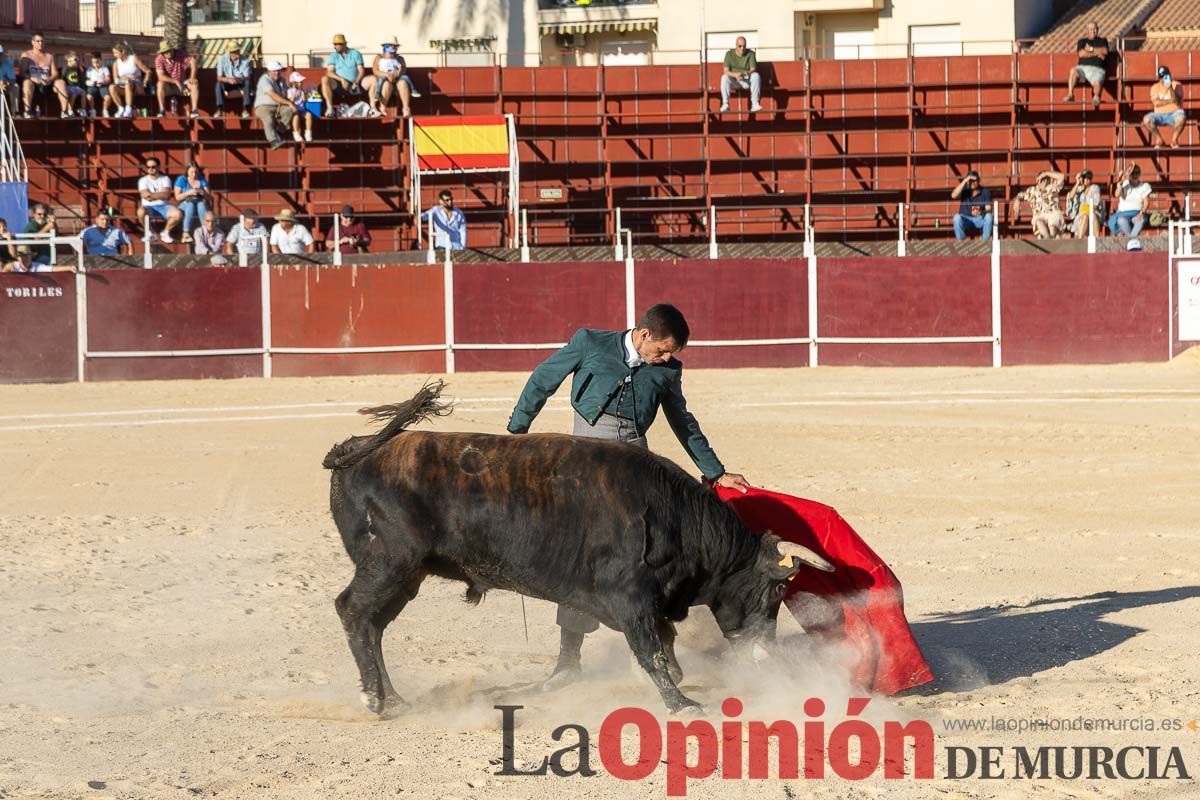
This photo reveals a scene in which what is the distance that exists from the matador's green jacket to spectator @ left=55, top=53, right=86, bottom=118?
1761 cm

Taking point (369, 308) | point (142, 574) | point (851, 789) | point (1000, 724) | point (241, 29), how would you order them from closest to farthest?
point (851, 789)
point (1000, 724)
point (142, 574)
point (369, 308)
point (241, 29)

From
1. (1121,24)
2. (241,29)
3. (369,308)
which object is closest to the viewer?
(369,308)

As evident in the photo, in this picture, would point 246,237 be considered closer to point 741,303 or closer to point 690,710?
point 741,303

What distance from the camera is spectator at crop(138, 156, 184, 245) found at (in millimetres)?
20344

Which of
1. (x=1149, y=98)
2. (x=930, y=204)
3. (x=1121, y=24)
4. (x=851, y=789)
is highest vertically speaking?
(x=1121, y=24)

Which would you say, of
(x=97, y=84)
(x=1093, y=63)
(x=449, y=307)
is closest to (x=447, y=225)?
(x=449, y=307)

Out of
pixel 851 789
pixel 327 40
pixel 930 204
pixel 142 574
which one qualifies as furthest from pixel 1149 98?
pixel 851 789

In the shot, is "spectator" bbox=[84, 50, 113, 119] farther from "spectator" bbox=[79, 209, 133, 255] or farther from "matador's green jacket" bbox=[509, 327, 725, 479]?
"matador's green jacket" bbox=[509, 327, 725, 479]

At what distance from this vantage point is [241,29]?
34906 mm

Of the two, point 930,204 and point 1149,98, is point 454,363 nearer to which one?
point 930,204

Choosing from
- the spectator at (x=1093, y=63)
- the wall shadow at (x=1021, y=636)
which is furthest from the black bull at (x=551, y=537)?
the spectator at (x=1093, y=63)

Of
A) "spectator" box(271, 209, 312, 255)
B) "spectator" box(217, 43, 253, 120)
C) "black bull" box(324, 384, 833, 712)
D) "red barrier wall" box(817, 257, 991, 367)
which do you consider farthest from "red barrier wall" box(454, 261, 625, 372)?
"black bull" box(324, 384, 833, 712)

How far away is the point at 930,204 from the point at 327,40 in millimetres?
12814

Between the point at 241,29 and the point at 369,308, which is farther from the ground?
the point at 241,29
